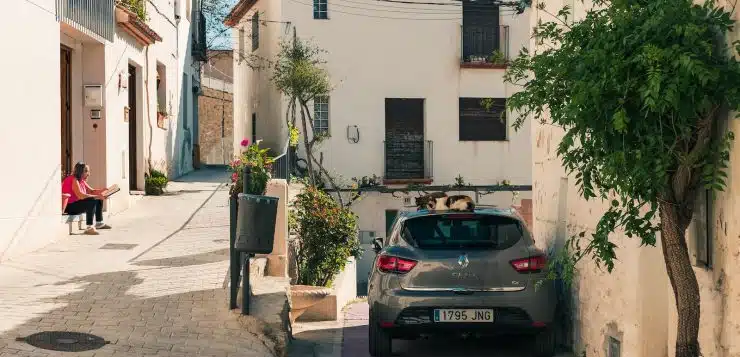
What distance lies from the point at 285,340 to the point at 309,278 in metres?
5.48

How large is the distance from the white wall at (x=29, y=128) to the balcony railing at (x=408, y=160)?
13.5 meters

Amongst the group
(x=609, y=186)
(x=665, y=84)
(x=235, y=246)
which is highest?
(x=665, y=84)

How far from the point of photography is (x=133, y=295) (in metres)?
10.5

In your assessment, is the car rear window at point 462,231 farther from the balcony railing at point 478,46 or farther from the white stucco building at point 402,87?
the balcony railing at point 478,46

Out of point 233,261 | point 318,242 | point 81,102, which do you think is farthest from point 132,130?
point 233,261

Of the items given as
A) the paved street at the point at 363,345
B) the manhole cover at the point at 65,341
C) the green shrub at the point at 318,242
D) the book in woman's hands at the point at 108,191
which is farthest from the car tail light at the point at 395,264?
the book in woman's hands at the point at 108,191

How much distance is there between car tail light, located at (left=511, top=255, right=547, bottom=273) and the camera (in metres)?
9.52

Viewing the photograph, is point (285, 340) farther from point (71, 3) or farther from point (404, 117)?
point (404, 117)

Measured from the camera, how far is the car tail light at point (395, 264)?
9539 mm

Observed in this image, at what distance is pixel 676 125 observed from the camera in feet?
20.5

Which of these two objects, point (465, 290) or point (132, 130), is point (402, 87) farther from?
point (465, 290)

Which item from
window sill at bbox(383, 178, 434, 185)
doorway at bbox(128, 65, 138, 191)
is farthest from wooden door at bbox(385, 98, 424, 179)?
doorway at bbox(128, 65, 138, 191)

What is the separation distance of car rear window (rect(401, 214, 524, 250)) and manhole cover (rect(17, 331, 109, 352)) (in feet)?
10.0

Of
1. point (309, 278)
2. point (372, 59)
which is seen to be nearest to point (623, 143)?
point (309, 278)
